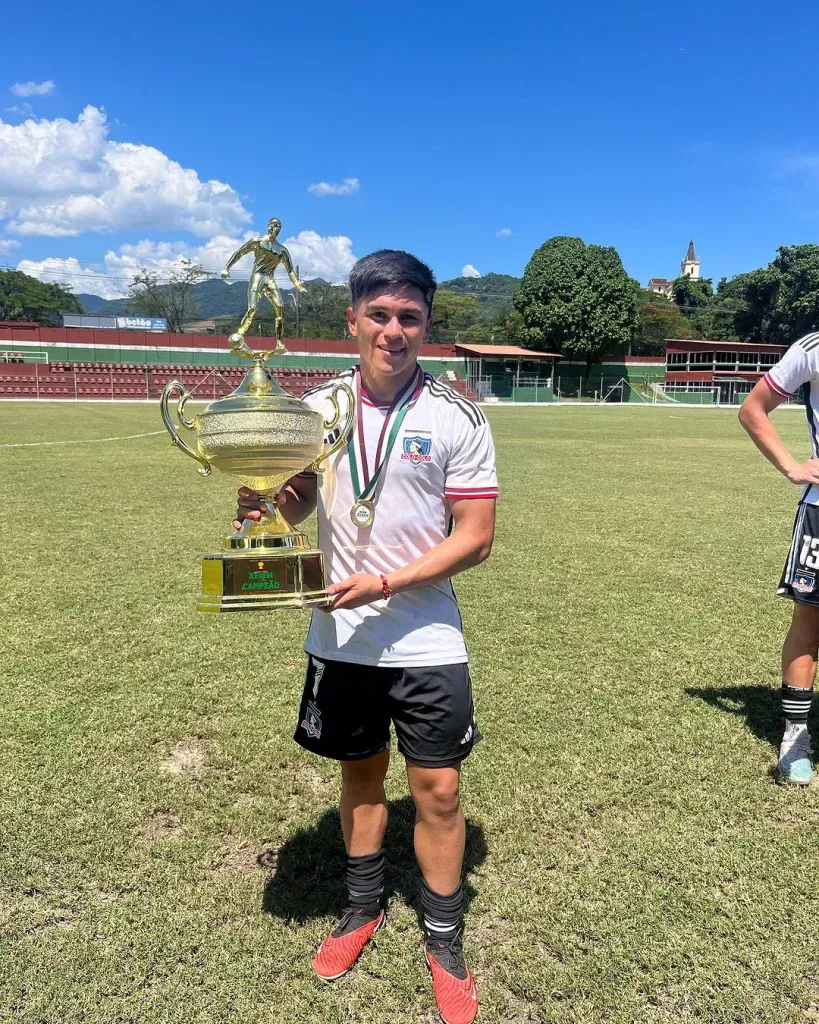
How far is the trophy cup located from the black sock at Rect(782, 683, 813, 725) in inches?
90.1

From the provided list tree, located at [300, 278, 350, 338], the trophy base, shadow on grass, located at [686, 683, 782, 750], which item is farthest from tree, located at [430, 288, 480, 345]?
the trophy base

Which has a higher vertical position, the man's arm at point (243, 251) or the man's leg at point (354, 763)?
the man's arm at point (243, 251)

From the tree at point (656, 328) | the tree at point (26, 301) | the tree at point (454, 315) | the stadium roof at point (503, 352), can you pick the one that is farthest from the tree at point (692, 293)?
the tree at point (26, 301)

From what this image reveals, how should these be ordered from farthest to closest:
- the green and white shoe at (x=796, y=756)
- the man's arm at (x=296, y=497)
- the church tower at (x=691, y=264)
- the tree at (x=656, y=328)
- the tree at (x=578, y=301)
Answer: the church tower at (x=691, y=264) < the tree at (x=656, y=328) < the tree at (x=578, y=301) < the green and white shoe at (x=796, y=756) < the man's arm at (x=296, y=497)

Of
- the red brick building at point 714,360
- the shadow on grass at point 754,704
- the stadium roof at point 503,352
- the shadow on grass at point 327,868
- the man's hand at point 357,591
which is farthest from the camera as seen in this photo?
the red brick building at point 714,360

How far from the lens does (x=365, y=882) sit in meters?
2.21

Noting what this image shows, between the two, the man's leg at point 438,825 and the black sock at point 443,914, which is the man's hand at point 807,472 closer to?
the man's leg at point 438,825

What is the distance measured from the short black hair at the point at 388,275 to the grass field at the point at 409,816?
1878 millimetres

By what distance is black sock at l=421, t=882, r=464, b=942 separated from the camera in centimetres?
204

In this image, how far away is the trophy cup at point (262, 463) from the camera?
183 cm

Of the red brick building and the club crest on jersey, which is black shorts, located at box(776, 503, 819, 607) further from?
the red brick building

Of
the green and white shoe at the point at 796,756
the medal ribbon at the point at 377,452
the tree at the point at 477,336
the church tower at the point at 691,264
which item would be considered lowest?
the green and white shoe at the point at 796,756

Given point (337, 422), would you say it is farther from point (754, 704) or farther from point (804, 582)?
point (754, 704)

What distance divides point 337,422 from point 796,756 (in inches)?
96.3
